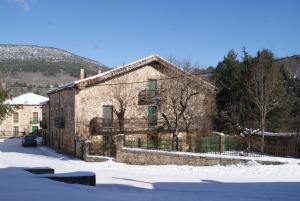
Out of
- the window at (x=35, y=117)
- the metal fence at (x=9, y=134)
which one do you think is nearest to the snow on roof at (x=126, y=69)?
the window at (x=35, y=117)

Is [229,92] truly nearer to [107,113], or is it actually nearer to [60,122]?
[107,113]

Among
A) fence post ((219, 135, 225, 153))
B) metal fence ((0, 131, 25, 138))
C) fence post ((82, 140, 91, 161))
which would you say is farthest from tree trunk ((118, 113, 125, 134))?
metal fence ((0, 131, 25, 138))

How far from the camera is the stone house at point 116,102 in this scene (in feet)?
111

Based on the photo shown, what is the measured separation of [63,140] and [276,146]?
1897 cm

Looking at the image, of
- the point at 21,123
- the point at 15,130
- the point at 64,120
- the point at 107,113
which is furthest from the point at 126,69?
the point at 15,130

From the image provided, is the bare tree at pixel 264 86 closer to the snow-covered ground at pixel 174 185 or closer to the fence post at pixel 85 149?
the snow-covered ground at pixel 174 185

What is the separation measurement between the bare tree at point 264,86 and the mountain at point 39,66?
67.0m

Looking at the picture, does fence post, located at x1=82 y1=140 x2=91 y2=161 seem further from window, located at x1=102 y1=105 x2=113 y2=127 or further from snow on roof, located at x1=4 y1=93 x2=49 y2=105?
snow on roof, located at x1=4 y1=93 x2=49 y2=105

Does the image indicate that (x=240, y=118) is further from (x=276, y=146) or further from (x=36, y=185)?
(x=36, y=185)

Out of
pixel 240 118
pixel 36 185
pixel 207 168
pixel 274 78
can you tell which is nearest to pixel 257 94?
pixel 274 78

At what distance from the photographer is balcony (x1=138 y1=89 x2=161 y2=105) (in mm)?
35800

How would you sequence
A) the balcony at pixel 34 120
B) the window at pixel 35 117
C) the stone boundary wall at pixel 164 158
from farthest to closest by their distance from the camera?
1. the window at pixel 35 117
2. the balcony at pixel 34 120
3. the stone boundary wall at pixel 164 158

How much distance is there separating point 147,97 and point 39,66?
10482 centimetres

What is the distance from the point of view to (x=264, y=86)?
33812 mm
